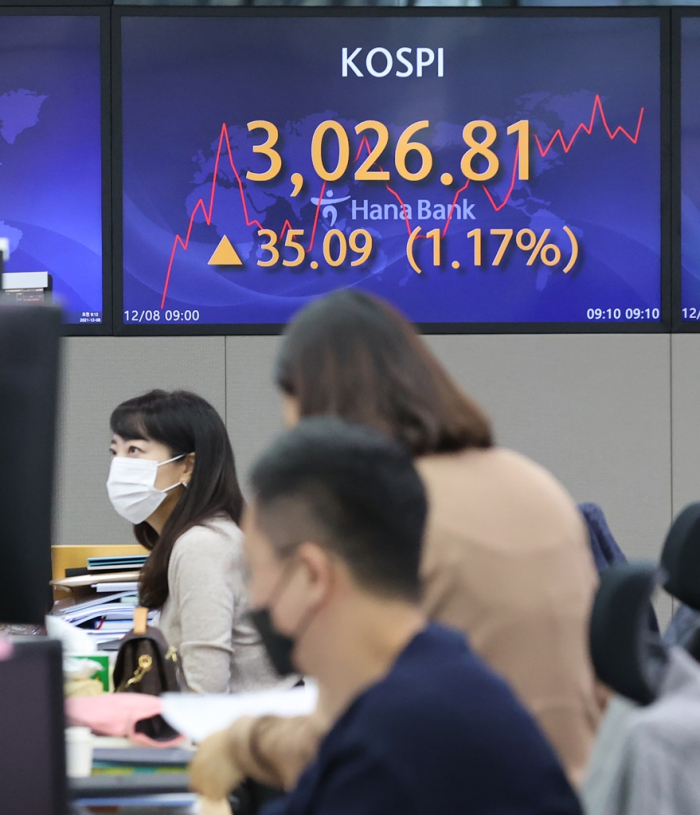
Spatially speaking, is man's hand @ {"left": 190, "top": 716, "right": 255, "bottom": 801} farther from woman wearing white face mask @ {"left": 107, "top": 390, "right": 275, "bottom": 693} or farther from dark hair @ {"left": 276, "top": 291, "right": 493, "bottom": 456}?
woman wearing white face mask @ {"left": 107, "top": 390, "right": 275, "bottom": 693}

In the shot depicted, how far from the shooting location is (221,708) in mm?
1398

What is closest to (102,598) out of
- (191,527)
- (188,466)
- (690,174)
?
(188,466)

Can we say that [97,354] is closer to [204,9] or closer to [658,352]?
[204,9]

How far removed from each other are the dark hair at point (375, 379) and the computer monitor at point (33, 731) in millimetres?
457

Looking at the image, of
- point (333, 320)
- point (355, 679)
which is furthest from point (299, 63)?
point (355, 679)

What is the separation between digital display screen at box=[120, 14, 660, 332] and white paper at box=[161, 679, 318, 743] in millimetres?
2240

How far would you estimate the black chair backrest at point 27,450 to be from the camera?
3.10 feet

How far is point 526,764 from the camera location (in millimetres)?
814

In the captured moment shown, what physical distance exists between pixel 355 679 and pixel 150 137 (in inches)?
116

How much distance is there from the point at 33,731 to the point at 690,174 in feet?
10.5

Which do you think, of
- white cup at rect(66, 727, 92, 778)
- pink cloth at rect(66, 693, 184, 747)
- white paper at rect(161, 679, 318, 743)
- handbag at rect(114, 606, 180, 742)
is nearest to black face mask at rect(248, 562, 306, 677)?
white paper at rect(161, 679, 318, 743)

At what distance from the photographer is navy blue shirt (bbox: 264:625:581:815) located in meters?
0.79

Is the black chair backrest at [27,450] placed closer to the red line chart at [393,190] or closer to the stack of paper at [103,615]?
the stack of paper at [103,615]
